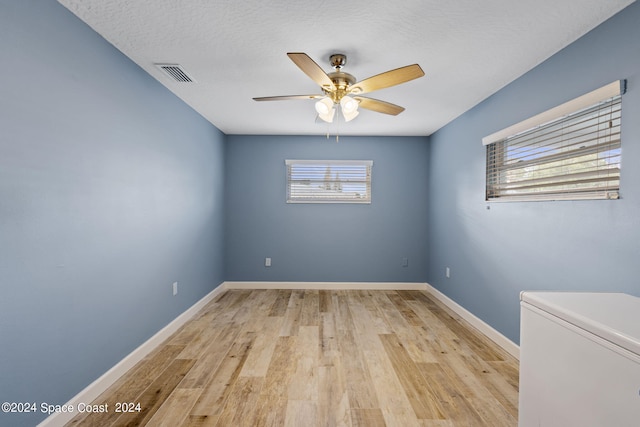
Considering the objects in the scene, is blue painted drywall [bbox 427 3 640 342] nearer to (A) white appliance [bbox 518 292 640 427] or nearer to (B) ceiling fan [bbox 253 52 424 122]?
(A) white appliance [bbox 518 292 640 427]

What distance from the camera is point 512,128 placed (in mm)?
Answer: 2461

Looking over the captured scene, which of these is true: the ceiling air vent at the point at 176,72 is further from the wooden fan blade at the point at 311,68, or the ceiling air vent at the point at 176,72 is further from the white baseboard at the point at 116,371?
the white baseboard at the point at 116,371

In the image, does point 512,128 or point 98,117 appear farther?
point 512,128

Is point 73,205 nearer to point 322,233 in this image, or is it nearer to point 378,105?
point 378,105

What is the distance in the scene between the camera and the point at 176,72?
2402 mm

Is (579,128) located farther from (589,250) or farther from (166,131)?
(166,131)

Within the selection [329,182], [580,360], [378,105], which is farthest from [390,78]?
[329,182]

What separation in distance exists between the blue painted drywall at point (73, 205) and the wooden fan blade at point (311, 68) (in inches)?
49.7

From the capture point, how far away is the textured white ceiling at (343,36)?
1.62 m

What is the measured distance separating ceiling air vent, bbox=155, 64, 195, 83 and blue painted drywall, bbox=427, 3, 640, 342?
2741mm

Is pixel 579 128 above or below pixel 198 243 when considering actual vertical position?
above

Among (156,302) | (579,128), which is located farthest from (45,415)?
(579,128)

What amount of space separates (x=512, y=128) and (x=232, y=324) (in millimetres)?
3193

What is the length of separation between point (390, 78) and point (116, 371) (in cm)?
271
